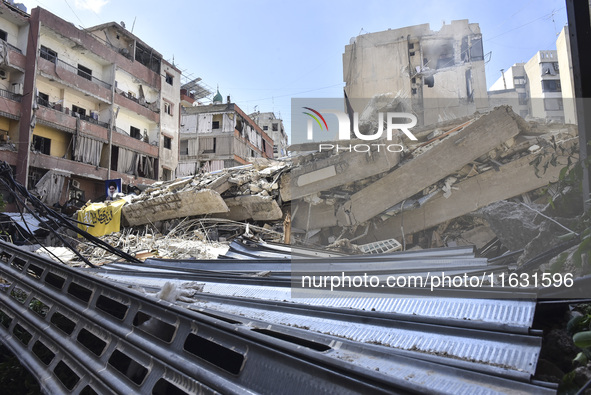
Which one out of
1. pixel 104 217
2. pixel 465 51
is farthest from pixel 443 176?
pixel 465 51

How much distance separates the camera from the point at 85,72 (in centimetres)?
1912

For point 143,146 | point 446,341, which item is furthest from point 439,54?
point 446,341

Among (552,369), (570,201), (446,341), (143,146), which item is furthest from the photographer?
(143,146)

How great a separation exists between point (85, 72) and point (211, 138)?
33.9 ft

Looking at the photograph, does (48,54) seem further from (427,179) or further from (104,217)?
(427,179)

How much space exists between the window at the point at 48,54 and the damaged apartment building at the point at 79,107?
0.04 m

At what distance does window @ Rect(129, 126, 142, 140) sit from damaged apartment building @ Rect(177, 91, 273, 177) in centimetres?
479

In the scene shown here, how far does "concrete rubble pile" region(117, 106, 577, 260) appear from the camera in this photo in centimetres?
491

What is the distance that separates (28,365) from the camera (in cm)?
210

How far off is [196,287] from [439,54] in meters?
18.8

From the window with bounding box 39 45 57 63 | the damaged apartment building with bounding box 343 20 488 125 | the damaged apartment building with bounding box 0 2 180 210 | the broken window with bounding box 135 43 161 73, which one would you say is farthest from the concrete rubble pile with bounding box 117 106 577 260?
the broken window with bounding box 135 43 161 73

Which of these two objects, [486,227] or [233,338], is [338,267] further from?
[486,227]

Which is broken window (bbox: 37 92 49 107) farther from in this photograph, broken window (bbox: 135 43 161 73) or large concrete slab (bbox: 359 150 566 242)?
large concrete slab (bbox: 359 150 566 242)

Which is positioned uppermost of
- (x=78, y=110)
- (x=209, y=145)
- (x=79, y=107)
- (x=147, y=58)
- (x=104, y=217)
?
(x=147, y=58)
